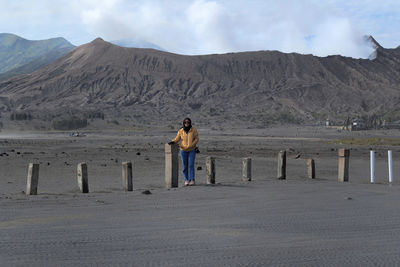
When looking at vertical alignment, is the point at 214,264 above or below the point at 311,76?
below

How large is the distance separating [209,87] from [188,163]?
133 meters

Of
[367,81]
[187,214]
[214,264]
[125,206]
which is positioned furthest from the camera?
[367,81]

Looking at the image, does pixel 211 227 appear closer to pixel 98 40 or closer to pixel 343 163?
pixel 343 163

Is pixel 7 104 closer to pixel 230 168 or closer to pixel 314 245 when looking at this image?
pixel 230 168

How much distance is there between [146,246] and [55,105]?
405 feet

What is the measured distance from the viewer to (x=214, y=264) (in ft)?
19.5

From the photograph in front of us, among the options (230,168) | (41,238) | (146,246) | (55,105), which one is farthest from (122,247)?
(55,105)

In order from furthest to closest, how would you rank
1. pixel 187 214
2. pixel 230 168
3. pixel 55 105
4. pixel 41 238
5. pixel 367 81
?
pixel 367 81
pixel 55 105
pixel 230 168
pixel 187 214
pixel 41 238

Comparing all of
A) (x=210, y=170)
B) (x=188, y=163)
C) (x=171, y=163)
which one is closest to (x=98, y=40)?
(x=210, y=170)

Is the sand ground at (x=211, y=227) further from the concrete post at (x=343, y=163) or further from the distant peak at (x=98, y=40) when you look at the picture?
the distant peak at (x=98, y=40)

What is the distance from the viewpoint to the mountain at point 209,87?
123 meters

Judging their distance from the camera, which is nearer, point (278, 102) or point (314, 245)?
point (314, 245)

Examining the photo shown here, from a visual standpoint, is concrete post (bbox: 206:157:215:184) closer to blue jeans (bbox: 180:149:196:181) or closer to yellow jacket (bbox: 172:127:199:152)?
blue jeans (bbox: 180:149:196:181)

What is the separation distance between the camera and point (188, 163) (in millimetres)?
14039
